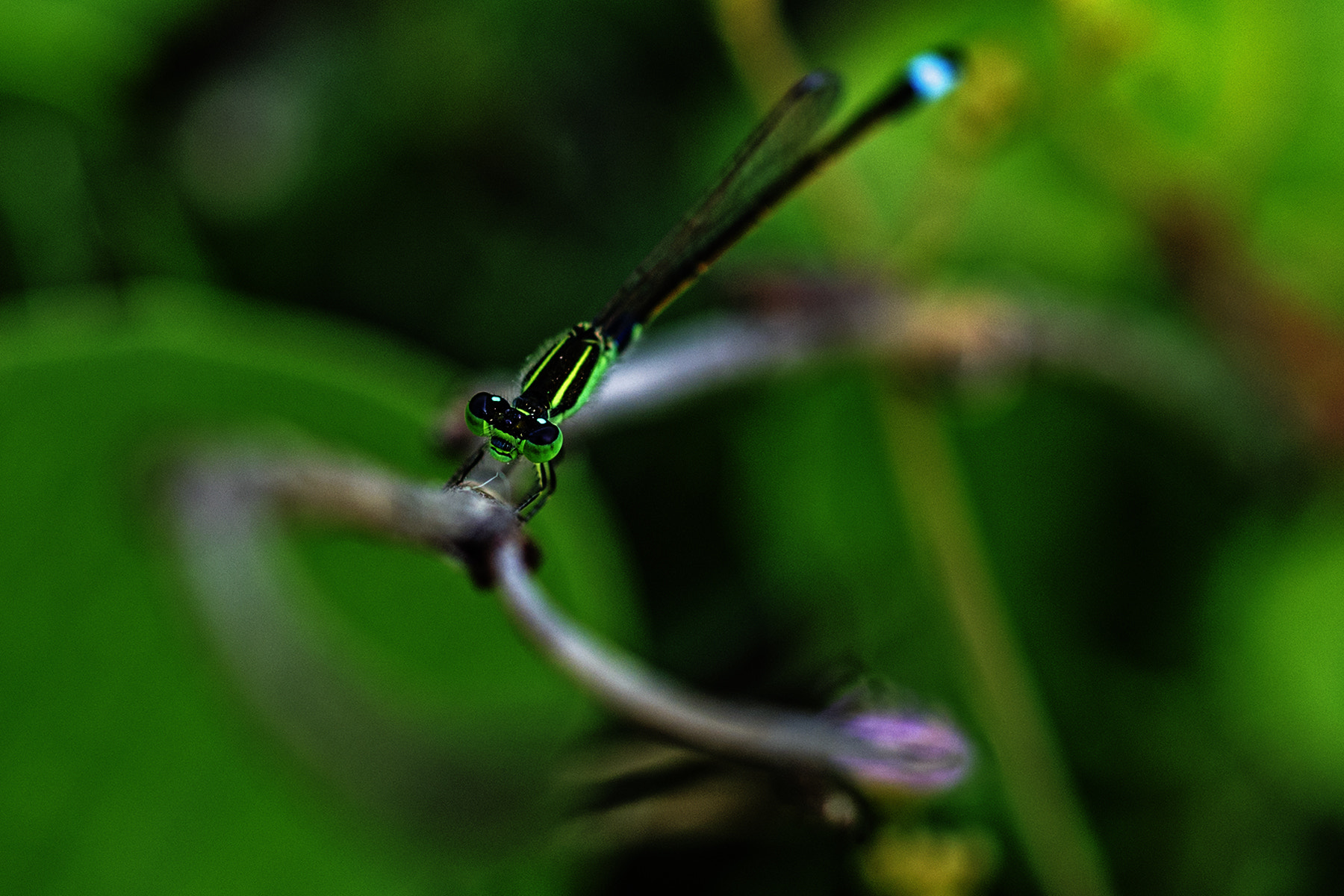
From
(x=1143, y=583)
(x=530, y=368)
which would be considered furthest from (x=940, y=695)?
(x=530, y=368)

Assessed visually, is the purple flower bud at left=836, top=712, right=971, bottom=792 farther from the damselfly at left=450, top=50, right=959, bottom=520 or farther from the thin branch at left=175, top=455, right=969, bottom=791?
the damselfly at left=450, top=50, right=959, bottom=520

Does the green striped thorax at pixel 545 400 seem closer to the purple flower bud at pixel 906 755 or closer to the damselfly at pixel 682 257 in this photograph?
the damselfly at pixel 682 257

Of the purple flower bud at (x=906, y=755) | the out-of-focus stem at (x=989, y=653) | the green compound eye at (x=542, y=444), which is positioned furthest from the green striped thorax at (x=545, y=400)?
the out-of-focus stem at (x=989, y=653)

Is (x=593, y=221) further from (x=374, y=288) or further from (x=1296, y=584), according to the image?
(x=1296, y=584)

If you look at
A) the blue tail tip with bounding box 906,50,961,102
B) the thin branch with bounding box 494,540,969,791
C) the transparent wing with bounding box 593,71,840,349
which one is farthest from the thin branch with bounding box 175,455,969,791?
the blue tail tip with bounding box 906,50,961,102

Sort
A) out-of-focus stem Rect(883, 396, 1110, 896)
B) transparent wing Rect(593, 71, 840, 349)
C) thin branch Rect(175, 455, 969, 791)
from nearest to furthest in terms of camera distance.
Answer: thin branch Rect(175, 455, 969, 791) < transparent wing Rect(593, 71, 840, 349) < out-of-focus stem Rect(883, 396, 1110, 896)

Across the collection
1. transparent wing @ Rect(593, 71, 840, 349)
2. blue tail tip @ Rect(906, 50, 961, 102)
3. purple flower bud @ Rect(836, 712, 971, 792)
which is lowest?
purple flower bud @ Rect(836, 712, 971, 792)
